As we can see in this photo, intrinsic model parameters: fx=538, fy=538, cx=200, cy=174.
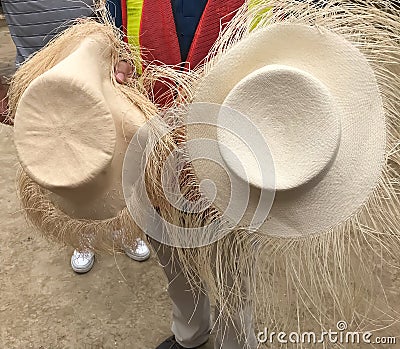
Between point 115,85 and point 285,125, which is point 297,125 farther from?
point 115,85

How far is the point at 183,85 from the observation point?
727mm

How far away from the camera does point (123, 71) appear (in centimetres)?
79

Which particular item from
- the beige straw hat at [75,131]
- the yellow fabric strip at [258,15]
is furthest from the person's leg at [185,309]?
the yellow fabric strip at [258,15]

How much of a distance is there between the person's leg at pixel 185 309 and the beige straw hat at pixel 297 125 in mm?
404

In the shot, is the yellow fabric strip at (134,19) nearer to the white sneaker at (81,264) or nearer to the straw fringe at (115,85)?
the straw fringe at (115,85)

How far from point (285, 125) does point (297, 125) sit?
0.01m

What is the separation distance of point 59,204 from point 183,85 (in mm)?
245

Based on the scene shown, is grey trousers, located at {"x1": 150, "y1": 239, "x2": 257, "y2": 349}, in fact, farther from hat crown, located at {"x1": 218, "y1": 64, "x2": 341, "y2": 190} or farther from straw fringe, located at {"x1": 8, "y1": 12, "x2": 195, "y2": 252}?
hat crown, located at {"x1": 218, "y1": 64, "x2": 341, "y2": 190}

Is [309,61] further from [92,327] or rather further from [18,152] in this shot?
[92,327]

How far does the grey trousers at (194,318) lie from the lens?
37.3 inches

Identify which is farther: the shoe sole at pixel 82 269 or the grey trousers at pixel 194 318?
the shoe sole at pixel 82 269

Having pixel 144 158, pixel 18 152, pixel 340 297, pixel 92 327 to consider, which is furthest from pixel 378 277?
pixel 92 327

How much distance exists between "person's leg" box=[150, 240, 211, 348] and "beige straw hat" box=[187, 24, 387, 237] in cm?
40

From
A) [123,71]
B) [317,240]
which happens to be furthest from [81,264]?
[317,240]
